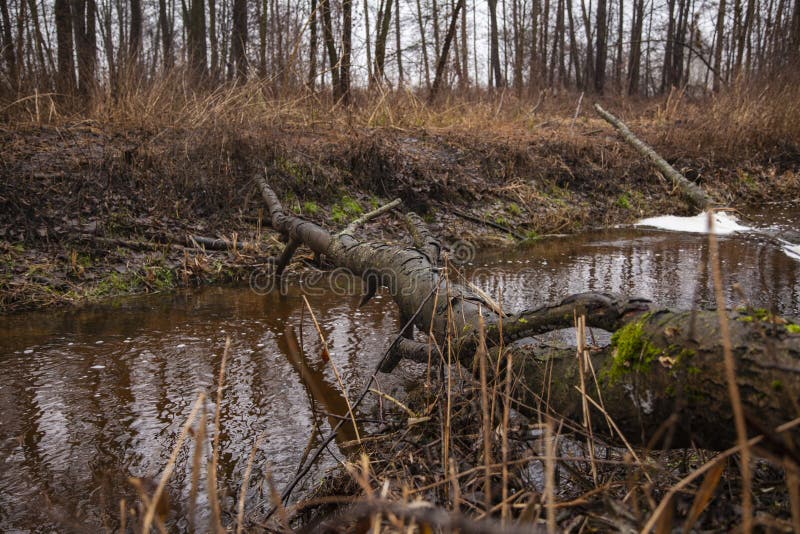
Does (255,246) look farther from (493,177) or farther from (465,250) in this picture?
(493,177)

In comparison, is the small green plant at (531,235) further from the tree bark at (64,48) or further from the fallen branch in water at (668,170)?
the tree bark at (64,48)

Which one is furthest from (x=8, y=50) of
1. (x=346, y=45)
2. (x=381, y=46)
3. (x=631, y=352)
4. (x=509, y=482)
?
(x=631, y=352)

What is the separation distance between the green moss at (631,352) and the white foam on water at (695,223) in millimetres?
6531

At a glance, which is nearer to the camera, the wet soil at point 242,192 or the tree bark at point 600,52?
the wet soil at point 242,192

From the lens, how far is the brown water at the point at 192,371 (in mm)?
2250

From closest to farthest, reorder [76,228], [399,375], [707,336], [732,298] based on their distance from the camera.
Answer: [707,336] → [399,375] → [732,298] → [76,228]

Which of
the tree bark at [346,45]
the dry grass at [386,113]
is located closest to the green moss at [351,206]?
the dry grass at [386,113]

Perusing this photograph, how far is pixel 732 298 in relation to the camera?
4.38 m

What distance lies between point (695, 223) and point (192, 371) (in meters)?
7.64

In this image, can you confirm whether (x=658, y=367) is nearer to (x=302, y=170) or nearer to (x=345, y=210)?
(x=345, y=210)

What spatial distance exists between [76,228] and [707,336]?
19.0ft

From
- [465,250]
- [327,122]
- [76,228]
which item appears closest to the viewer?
[76,228]

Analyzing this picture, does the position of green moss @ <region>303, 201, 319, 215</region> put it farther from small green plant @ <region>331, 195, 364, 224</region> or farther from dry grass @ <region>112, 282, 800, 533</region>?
dry grass @ <region>112, 282, 800, 533</region>

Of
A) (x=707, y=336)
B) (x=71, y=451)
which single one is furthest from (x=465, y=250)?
(x=707, y=336)
